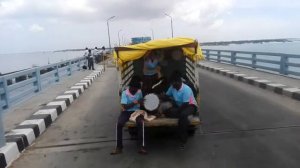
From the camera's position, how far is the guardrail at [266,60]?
13917mm

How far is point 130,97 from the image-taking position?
20.7 feet

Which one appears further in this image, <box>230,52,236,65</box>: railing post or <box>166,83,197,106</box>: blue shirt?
<box>230,52,236,65</box>: railing post

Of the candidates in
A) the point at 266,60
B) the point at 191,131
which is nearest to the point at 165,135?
the point at 191,131

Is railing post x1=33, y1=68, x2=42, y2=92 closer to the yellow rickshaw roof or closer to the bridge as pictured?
the bridge

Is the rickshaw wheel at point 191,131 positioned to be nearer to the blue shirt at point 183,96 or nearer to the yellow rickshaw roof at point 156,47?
the blue shirt at point 183,96

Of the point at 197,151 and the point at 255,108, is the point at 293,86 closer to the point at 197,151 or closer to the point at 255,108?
the point at 255,108

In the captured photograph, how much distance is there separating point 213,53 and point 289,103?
1871 centimetres

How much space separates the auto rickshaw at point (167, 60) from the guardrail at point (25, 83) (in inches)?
102

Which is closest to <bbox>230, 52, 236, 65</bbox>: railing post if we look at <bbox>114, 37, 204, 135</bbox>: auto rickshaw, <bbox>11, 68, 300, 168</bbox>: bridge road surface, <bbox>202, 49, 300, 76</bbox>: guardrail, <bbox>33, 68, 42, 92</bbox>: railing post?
<bbox>202, 49, 300, 76</bbox>: guardrail

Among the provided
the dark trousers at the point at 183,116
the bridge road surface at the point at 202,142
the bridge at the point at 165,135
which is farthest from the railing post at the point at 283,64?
the dark trousers at the point at 183,116

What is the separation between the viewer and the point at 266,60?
52.6ft

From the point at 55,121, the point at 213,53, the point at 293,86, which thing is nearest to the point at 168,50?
the point at 55,121

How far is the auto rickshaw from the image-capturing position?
6.06 m

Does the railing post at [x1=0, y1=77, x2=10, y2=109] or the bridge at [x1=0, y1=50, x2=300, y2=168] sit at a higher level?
the railing post at [x1=0, y1=77, x2=10, y2=109]
